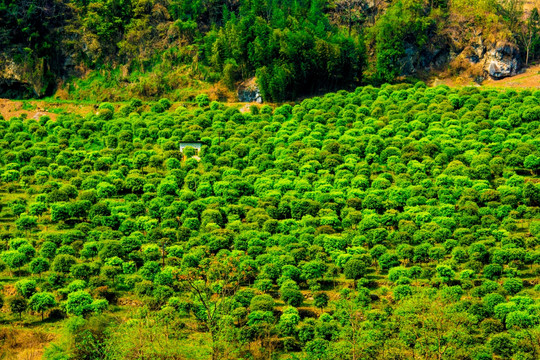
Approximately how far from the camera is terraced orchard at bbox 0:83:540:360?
186 feet

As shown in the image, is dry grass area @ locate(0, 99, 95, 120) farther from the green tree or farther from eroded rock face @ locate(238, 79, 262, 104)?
the green tree

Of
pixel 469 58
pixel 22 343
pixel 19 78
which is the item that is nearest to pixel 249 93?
pixel 469 58

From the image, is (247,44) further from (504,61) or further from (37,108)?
(504,61)

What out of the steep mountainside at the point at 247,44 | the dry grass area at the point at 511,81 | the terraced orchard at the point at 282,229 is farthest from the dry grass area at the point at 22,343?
the dry grass area at the point at 511,81

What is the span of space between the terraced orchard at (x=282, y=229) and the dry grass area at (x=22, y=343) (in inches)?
24.0

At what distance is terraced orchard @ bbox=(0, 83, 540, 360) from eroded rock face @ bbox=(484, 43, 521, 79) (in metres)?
17.3

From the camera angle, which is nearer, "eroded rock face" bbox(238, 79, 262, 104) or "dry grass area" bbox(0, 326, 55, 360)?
"dry grass area" bbox(0, 326, 55, 360)

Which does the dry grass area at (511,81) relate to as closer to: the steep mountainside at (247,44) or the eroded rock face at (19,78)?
the steep mountainside at (247,44)

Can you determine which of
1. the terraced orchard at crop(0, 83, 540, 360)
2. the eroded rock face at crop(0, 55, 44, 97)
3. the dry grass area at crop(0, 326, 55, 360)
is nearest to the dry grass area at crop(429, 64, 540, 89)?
the terraced orchard at crop(0, 83, 540, 360)

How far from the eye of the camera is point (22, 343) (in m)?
60.7

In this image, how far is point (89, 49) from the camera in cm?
13700

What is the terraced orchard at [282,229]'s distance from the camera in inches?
2238

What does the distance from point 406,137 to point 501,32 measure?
139 ft

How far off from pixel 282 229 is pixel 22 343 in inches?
1149
